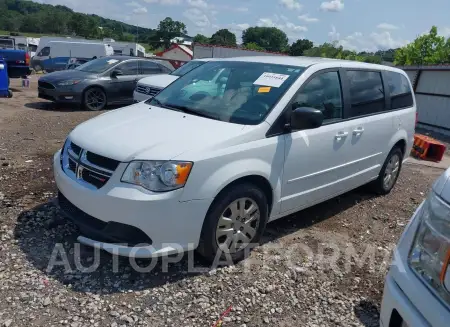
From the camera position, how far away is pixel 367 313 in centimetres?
306

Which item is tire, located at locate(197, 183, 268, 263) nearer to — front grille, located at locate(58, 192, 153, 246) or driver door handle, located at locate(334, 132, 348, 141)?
front grille, located at locate(58, 192, 153, 246)

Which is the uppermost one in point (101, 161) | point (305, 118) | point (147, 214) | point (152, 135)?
point (305, 118)

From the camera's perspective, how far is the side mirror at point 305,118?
340 centimetres

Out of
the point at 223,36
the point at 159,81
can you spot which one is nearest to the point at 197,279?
the point at 159,81

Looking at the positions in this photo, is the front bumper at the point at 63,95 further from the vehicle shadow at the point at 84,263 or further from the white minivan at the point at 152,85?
the vehicle shadow at the point at 84,263

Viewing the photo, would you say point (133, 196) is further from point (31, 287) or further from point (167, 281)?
point (31, 287)

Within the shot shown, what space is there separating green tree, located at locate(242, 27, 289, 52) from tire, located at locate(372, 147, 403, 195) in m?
88.2

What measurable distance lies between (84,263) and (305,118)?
221 centimetres

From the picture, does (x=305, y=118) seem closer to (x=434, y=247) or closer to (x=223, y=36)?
(x=434, y=247)

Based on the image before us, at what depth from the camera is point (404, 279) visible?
1874mm

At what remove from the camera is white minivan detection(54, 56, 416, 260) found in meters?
2.92

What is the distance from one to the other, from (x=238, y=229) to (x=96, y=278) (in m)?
1.20

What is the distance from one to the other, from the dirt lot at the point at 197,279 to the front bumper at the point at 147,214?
13.1 inches

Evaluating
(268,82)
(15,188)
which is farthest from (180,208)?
(15,188)
